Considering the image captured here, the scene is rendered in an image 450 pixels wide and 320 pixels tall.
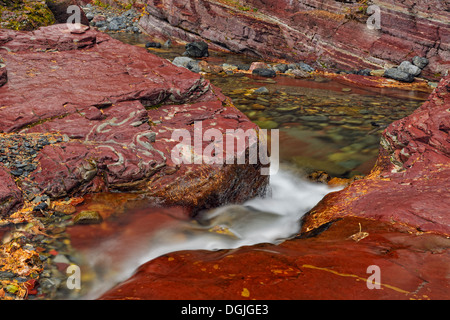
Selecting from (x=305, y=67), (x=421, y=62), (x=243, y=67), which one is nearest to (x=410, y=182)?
(x=243, y=67)

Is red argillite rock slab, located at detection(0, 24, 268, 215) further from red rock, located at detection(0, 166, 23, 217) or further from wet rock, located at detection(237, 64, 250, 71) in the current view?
wet rock, located at detection(237, 64, 250, 71)

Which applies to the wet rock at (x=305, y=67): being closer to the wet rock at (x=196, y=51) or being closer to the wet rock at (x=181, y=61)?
the wet rock at (x=196, y=51)

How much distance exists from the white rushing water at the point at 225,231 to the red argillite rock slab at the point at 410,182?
74 centimetres

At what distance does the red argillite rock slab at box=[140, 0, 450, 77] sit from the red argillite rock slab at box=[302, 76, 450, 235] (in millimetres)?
14241

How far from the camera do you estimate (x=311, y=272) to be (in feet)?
11.1

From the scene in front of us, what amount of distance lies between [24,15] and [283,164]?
1320cm

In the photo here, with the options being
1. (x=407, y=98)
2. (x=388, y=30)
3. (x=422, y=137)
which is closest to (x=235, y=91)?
(x=407, y=98)

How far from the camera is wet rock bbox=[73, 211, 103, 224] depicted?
16.4 ft

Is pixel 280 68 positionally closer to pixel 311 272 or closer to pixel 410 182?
pixel 410 182

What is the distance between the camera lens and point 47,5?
16547 millimetres

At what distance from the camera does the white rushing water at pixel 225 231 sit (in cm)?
446

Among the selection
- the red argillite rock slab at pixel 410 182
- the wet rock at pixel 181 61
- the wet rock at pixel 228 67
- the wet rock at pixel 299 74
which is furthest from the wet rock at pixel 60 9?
the red argillite rock slab at pixel 410 182
